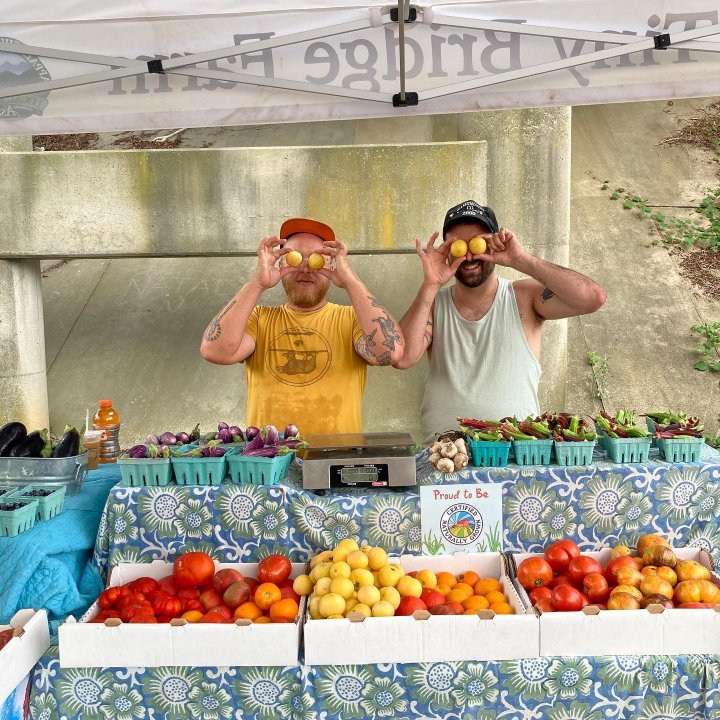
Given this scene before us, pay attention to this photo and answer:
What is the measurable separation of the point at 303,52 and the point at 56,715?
2.96 m

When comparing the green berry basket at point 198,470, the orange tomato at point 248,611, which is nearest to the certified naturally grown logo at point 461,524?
the orange tomato at point 248,611

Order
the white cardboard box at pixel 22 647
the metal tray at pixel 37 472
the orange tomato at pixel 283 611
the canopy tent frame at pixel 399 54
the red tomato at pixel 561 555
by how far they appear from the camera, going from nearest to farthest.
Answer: the white cardboard box at pixel 22 647
the orange tomato at pixel 283 611
the red tomato at pixel 561 555
the metal tray at pixel 37 472
the canopy tent frame at pixel 399 54

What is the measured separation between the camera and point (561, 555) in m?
2.89

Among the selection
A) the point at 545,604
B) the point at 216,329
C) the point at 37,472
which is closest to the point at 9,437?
the point at 37,472

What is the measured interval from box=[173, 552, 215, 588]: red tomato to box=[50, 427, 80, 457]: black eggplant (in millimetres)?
879

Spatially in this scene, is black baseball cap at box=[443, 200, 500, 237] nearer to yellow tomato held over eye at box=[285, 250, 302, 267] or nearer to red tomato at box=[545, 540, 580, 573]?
yellow tomato held over eye at box=[285, 250, 302, 267]

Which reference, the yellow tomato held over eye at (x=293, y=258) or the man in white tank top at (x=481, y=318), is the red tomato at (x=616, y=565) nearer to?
the man in white tank top at (x=481, y=318)

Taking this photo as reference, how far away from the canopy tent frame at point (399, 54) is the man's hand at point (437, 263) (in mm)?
718

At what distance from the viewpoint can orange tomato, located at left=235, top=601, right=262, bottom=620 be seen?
8.87ft

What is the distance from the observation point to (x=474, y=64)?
3.62m

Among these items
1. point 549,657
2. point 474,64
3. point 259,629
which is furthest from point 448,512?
point 474,64

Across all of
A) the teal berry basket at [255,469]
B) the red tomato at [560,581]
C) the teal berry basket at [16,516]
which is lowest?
the red tomato at [560,581]

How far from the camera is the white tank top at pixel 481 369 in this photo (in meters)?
3.92

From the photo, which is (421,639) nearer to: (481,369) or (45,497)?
(45,497)
